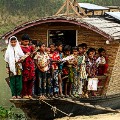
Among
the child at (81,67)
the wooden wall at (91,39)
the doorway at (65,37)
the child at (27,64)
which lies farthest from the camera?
the doorway at (65,37)

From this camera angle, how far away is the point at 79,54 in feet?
33.3

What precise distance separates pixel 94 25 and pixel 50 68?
203cm

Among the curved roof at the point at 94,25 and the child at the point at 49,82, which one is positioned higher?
the curved roof at the point at 94,25

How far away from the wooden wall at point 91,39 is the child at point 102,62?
159 millimetres

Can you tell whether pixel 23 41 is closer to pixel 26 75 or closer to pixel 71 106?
pixel 26 75

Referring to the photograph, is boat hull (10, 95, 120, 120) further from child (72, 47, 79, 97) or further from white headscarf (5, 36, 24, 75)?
white headscarf (5, 36, 24, 75)

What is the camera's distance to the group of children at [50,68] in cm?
880

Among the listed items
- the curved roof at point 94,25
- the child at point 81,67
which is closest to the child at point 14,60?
the child at point 81,67

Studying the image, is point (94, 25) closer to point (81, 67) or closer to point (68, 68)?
point (81, 67)

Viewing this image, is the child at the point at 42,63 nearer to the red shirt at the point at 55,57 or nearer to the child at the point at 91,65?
the red shirt at the point at 55,57

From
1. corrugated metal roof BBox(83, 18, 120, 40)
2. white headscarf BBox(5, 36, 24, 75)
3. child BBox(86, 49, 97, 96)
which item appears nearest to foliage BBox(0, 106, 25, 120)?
child BBox(86, 49, 97, 96)

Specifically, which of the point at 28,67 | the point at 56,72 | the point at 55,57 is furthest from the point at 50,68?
the point at 28,67

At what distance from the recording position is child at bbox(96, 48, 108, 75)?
1056 cm

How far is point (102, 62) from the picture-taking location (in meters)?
10.6
